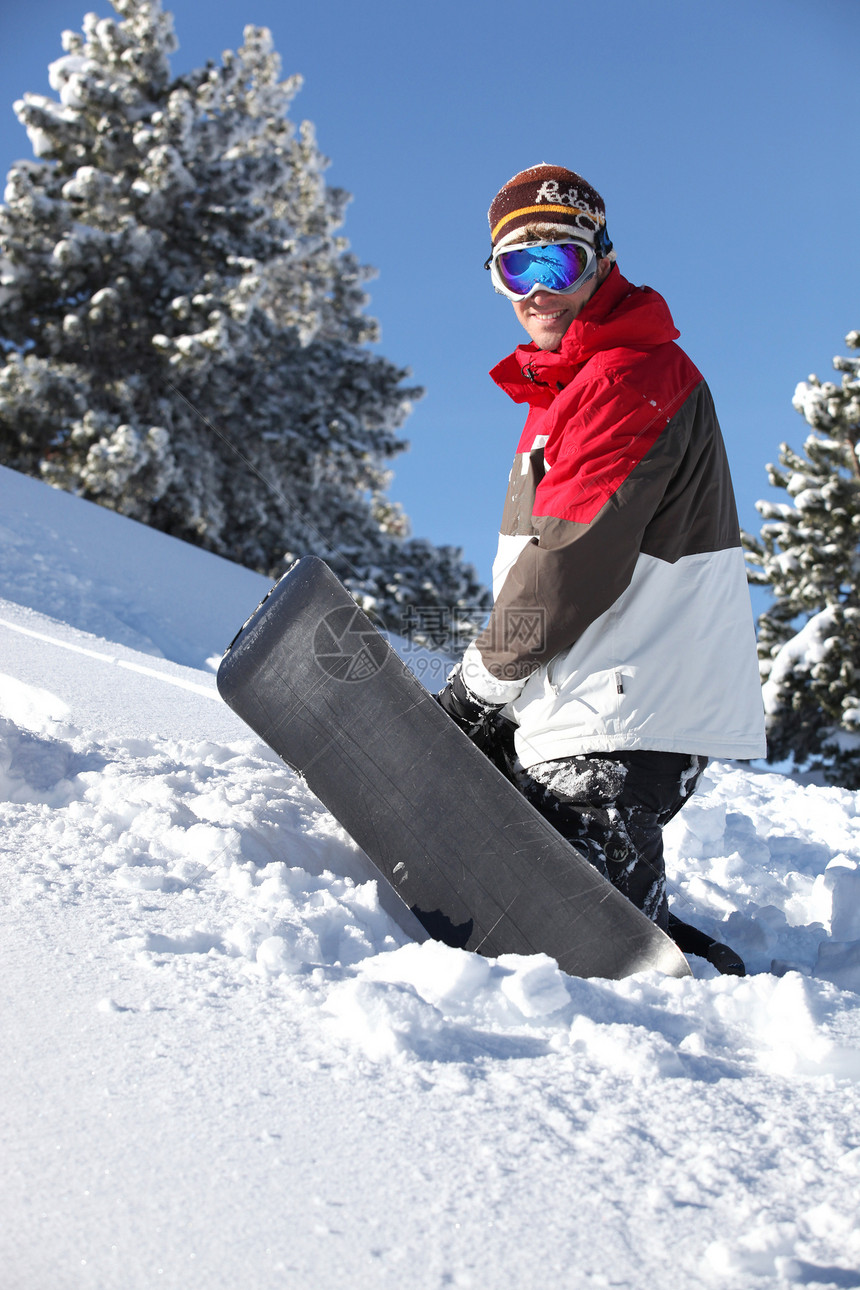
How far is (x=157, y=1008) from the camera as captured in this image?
4.05ft

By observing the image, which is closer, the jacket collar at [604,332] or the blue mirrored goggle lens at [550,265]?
the jacket collar at [604,332]

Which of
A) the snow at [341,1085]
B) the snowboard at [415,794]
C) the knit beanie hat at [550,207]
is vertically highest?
the knit beanie hat at [550,207]

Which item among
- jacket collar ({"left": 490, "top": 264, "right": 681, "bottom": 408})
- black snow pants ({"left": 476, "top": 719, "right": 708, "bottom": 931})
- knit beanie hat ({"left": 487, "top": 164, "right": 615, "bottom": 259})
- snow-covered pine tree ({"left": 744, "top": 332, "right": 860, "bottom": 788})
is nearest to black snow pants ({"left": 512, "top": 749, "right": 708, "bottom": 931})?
black snow pants ({"left": 476, "top": 719, "right": 708, "bottom": 931})

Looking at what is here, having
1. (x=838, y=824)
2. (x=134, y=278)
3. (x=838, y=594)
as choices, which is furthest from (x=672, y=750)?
(x=134, y=278)

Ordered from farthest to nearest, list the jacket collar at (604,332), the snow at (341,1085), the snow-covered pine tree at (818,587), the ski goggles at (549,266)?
the snow-covered pine tree at (818,587)
the ski goggles at (549,266)
the jacket collar at (604,332)
the snow at (341,1085)

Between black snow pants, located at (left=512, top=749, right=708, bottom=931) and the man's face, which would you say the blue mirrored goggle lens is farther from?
black snow pants, located at (left=512, top=749, right=708, bottom=931)

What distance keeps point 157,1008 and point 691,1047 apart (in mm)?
767

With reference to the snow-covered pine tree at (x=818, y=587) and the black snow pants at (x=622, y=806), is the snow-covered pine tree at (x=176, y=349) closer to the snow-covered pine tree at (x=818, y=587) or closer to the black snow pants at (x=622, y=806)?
the snow-covered pine tree at (x=818, y=587)

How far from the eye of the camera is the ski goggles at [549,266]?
191 centimetres

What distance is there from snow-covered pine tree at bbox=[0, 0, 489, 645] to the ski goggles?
435 inches

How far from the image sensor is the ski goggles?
6.27ft

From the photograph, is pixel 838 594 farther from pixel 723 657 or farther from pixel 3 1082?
pixel 3 1082

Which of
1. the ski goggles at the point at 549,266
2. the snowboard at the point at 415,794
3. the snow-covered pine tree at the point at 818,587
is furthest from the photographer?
the snow-covered pine tree at the point at 818,587

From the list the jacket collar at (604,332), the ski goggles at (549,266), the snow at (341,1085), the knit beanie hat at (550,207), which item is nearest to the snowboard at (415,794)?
the snow at (341,1085)
